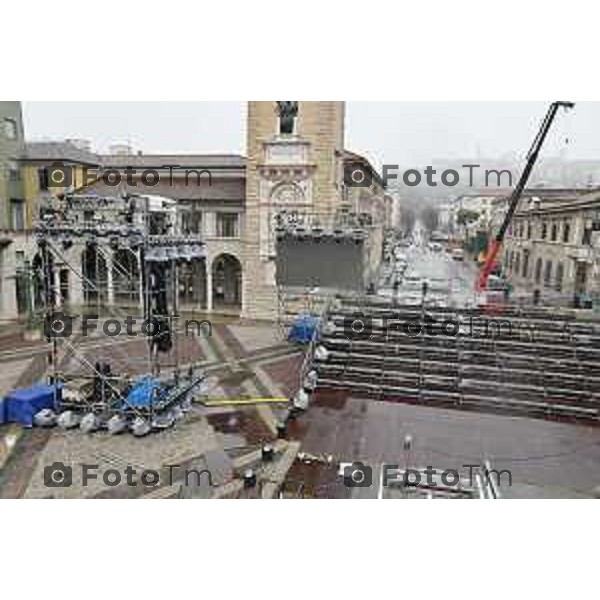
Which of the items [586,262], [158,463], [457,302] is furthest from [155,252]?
[586,262]

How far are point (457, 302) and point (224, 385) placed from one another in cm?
1324

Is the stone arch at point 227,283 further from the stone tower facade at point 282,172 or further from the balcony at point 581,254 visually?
A: the balcony at point 581,254

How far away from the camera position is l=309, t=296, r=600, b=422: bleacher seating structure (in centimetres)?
2184

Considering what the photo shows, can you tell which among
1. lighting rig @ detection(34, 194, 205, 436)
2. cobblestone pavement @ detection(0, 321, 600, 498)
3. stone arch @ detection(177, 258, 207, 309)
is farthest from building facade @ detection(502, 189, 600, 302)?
lighting rig @ detection(34, 194, 205, 436)

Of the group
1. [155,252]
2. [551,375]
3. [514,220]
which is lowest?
[551,375]

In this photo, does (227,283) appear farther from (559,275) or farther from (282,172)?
(559,275)

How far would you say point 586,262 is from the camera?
40.2 meters

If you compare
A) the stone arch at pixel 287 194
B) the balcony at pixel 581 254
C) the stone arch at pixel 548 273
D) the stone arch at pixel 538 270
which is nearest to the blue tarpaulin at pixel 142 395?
the stone arch at pixel 287 194

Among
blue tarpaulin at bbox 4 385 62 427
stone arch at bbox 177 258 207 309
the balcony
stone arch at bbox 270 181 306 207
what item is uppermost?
stone arch at bbox 270 181 306 207

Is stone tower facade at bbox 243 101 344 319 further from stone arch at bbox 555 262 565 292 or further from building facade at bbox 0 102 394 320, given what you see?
stone arch at bbox 555 262 565 292

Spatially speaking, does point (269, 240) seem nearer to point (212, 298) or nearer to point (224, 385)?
point (212, 298)

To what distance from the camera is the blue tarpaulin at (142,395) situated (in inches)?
747

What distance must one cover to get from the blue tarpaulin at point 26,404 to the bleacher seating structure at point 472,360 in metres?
10.6

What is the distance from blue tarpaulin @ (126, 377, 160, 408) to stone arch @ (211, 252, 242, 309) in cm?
2313
